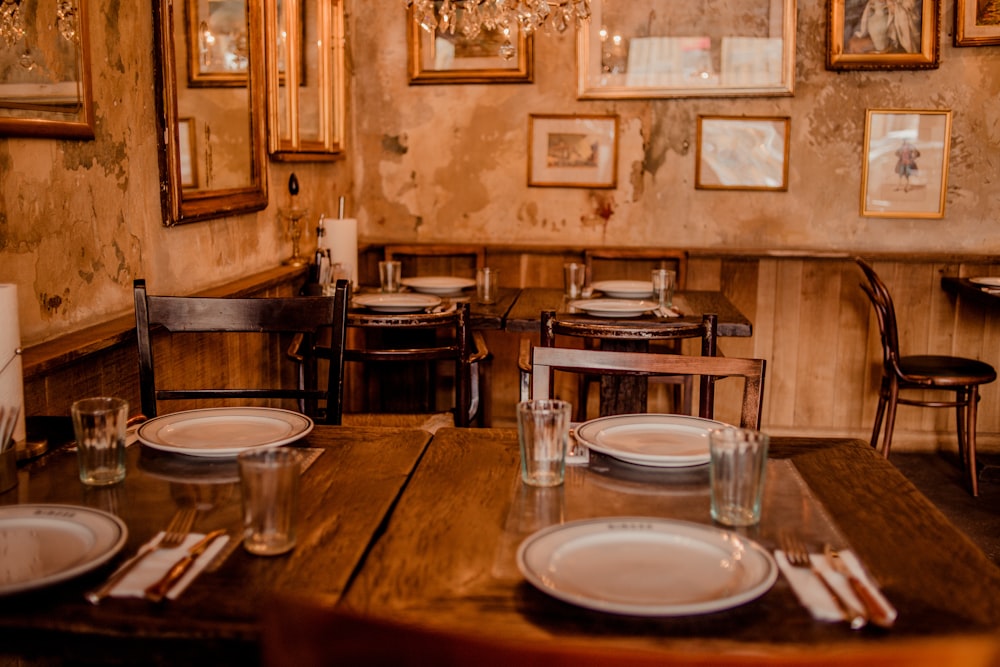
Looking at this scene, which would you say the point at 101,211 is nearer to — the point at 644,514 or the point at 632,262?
the point at 644,514

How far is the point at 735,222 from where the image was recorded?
13.7ft

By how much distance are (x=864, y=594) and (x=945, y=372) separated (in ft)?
9.61

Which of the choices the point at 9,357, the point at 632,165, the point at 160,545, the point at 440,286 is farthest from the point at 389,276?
A: the point at 160,545

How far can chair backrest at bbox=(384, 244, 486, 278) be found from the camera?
13.8 ft

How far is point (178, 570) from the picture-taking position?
1063 mm

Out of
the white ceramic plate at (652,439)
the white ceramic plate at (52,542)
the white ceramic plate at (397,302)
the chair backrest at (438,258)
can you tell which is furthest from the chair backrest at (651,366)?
the chair backrest at (438,258)

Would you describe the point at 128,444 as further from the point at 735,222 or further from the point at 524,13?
the point at 735,222

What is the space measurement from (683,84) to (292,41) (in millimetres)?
1642

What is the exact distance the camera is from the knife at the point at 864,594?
96 centimetres

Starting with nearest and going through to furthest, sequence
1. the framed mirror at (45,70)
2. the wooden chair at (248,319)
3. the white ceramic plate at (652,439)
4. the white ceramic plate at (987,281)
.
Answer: the white ceramic plate at (652,439) < the framed mirror at (45,70) < the wooden chair at (248,319) < the white ceramic plate at (987,281)

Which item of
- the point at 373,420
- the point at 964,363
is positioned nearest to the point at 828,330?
the point at 964,363

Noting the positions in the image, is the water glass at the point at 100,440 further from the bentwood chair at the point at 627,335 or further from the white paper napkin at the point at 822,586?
the bentwood chair at the point at 627,335

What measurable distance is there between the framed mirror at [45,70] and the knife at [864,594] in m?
1.64

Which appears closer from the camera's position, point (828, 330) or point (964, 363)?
point (964, 363)
